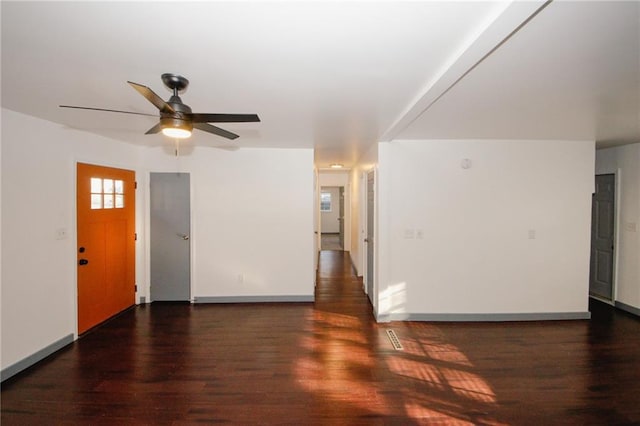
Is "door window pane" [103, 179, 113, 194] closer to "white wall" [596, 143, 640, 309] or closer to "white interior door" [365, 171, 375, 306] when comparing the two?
"white interior door" [365, 171, 375, 306]

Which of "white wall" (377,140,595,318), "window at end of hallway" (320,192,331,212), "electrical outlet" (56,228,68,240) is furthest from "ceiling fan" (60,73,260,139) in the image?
"window at end of hallway" (320,192,331,212)

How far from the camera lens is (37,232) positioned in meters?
2.80

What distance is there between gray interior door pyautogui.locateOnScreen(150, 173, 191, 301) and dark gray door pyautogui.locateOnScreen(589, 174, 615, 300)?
252 inches

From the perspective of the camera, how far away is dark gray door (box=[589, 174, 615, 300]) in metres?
4.39

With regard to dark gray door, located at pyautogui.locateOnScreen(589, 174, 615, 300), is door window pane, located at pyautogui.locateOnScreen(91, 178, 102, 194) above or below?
above

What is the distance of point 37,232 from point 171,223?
1664 millimetres

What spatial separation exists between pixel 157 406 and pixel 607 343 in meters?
4.51

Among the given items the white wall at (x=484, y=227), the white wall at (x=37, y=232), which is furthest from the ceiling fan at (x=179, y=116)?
the white wall at (x=484, y=227)

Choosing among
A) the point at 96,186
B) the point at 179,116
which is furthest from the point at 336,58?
the point at 96,186

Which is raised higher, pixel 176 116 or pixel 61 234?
pixel 176 116

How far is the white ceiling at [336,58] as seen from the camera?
1263mm

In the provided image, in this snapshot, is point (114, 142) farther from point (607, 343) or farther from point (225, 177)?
point (607, 343)

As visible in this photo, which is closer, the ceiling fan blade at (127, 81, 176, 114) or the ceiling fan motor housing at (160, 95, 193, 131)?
the ceiling fan blade at (127, 81, 176, 114)

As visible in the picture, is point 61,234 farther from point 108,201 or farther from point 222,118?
point 222,118
